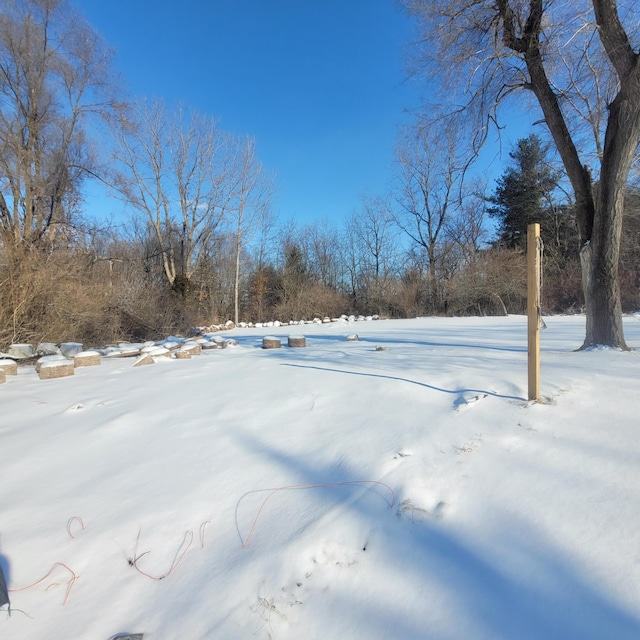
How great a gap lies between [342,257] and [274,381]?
2248cm

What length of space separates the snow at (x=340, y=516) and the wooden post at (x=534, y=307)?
0.17 m

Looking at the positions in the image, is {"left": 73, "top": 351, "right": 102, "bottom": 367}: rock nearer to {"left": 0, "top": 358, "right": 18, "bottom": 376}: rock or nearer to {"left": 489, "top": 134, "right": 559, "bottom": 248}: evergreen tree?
{"left": 0, "top": 358, "right": 18, "bottom": 376}: rock

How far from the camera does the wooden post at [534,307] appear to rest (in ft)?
8.46

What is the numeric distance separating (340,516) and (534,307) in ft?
6.56

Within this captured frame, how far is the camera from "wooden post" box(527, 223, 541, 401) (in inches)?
102

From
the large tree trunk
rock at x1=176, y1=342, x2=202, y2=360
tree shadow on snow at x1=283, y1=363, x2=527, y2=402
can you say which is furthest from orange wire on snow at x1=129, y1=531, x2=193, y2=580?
the large tree trunk

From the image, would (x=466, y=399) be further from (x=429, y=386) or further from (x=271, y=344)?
(x=271, y=344)

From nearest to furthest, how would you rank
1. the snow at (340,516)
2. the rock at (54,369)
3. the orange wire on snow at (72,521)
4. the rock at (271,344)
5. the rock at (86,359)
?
1. the snow at (340,516)
2. the orange wire on snow at (72,521)
3. the rock at (54,369)
4. the rock at (86,359)
5. the rock at (271,344)

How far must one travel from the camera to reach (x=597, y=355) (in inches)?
157

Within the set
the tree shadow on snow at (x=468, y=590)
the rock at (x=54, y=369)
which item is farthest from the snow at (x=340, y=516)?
the rock at (x=54, y=369)

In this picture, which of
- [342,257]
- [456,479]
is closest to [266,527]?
[456,479]

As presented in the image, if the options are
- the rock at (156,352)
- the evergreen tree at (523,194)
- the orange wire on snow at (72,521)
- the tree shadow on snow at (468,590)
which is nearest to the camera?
the tree shadow on snow at (468,590)

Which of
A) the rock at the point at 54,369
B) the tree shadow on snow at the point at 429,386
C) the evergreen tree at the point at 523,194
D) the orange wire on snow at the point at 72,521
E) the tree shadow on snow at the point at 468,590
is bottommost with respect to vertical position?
the orange wire on snow at the point at 72,521

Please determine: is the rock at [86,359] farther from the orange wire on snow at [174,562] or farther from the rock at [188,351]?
the orange wire on snow at [174,562]
